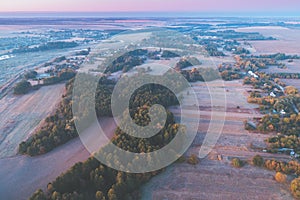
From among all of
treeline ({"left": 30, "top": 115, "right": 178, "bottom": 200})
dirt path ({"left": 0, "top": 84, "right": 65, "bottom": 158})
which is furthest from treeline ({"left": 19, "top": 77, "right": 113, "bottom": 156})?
treeline ({"left": 30, "top": 115, "right": 178, "bottom": 200})

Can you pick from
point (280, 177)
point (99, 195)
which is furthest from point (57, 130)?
point (280, 177)

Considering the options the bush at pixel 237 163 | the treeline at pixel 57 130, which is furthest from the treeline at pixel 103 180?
the bush at pixel 237 163

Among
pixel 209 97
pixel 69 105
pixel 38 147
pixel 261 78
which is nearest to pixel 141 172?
pixel 38 147

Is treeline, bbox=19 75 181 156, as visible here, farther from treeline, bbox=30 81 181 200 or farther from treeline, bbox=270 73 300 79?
treeline, bbox=270 73 300 79

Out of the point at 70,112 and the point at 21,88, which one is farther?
the point at 21,88

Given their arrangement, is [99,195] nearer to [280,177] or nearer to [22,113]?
[280,177]

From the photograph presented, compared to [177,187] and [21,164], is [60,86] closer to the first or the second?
[21,164]

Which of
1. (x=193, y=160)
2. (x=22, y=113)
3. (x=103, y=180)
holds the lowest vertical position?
(x=193, y=160)

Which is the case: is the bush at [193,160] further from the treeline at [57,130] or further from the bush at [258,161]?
the treeline at [57,130]
